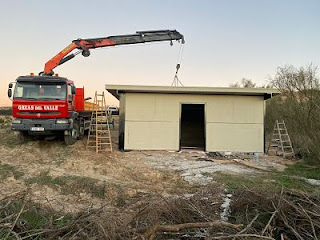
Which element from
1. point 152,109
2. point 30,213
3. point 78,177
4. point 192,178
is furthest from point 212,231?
point 152,109

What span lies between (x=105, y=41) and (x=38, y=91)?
386 cm

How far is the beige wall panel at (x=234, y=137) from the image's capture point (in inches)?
455

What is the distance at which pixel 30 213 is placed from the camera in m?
3.50

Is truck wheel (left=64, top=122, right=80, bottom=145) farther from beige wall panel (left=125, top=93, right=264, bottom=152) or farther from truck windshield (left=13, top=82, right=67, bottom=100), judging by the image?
beige wall panel (left=125, top=93, right=264, bottom=152)

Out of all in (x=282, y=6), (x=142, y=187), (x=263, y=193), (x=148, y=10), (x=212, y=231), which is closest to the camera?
(x=212, y=231)

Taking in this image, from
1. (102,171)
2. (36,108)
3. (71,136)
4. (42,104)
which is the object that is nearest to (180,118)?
(71,136)

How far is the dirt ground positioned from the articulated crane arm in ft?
12.1

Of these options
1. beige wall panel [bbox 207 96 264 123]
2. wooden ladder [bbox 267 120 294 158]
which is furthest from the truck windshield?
wooden ladder [bbox 267 120 294 158]

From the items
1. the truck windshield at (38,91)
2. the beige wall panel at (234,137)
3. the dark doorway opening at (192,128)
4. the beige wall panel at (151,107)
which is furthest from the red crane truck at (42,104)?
the dark doorway opening at (192,128)

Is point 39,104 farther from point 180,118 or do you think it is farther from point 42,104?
point 180,118

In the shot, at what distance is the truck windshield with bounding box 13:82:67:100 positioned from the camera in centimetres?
1005

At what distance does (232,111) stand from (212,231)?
9360 mm

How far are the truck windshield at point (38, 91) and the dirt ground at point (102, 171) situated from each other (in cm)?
213

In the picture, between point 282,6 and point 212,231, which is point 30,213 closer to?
point 212,231
